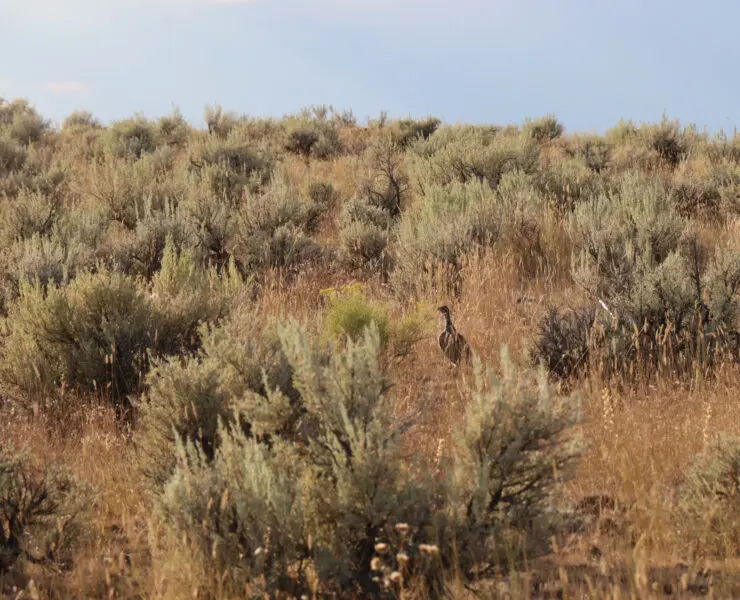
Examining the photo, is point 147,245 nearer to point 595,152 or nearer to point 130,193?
point 130,193

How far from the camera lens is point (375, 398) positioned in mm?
2926

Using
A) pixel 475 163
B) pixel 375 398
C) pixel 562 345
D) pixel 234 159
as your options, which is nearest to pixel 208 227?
pixel 475 163

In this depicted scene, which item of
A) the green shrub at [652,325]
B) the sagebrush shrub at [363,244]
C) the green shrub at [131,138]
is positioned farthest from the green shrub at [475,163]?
the green shrub at [131,138]

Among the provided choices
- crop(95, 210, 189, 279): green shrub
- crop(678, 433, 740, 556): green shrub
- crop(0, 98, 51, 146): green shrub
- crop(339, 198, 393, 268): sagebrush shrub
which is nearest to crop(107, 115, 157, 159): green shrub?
crop(0, 98, 51, 146): green shrub

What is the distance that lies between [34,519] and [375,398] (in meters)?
1.71

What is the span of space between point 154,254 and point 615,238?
497cm

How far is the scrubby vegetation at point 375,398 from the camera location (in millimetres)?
2783

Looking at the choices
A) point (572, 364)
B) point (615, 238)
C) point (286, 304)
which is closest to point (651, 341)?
point (572, 364)

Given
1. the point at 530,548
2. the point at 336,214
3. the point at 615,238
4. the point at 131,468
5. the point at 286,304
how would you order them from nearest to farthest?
the point at 530,548, the point at 131,468, the point at 286,304, the point at 615,238, the point at 336,214

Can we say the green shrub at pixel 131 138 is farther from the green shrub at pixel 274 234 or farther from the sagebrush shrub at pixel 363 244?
the sagebrush shrub at pixel 363 244

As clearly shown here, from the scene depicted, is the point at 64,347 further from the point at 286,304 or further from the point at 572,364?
the point at 572,364

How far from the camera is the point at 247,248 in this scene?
28.2ft

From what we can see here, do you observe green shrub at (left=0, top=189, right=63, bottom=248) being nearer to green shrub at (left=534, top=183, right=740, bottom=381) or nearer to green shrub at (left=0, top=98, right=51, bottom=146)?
green shrub at (left=534, top=183, right=740, bottom=381)

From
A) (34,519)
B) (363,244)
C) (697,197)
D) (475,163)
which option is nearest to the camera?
(34,519)
